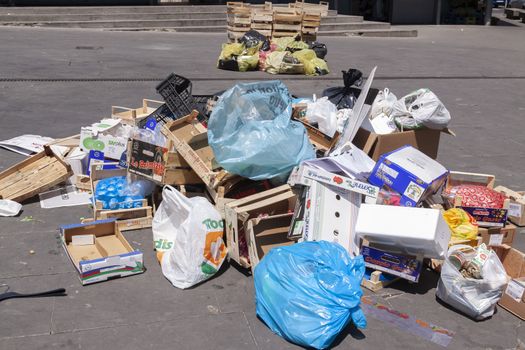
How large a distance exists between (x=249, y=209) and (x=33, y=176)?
2.47 meters

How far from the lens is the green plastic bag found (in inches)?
471

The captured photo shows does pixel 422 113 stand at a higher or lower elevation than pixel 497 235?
higher

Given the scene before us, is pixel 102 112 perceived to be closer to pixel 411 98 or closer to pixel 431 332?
pixel 411 98

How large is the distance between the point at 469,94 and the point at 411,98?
6201 mm

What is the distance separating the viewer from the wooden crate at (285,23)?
1391 cm

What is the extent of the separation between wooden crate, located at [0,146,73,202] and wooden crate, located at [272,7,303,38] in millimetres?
9026

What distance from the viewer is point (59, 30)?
55.3 ft

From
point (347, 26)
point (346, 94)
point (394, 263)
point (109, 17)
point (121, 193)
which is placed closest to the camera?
point (394, 263)

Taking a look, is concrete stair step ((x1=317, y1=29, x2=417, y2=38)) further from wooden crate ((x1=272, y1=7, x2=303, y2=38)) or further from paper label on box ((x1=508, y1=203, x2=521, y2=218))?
paper label on box ((x1=508, y1=203, x2=521, y2=218))

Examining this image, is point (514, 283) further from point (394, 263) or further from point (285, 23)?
point (285, 23)

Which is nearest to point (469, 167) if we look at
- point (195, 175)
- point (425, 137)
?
point (425, 137)

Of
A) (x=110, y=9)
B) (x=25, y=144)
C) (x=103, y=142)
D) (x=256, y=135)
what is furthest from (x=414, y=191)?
(x=110, y=9)

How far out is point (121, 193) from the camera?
5141 millimetres

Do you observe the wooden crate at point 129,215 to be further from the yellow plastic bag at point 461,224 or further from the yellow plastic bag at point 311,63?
the yellow plastic bag at point 311,63
